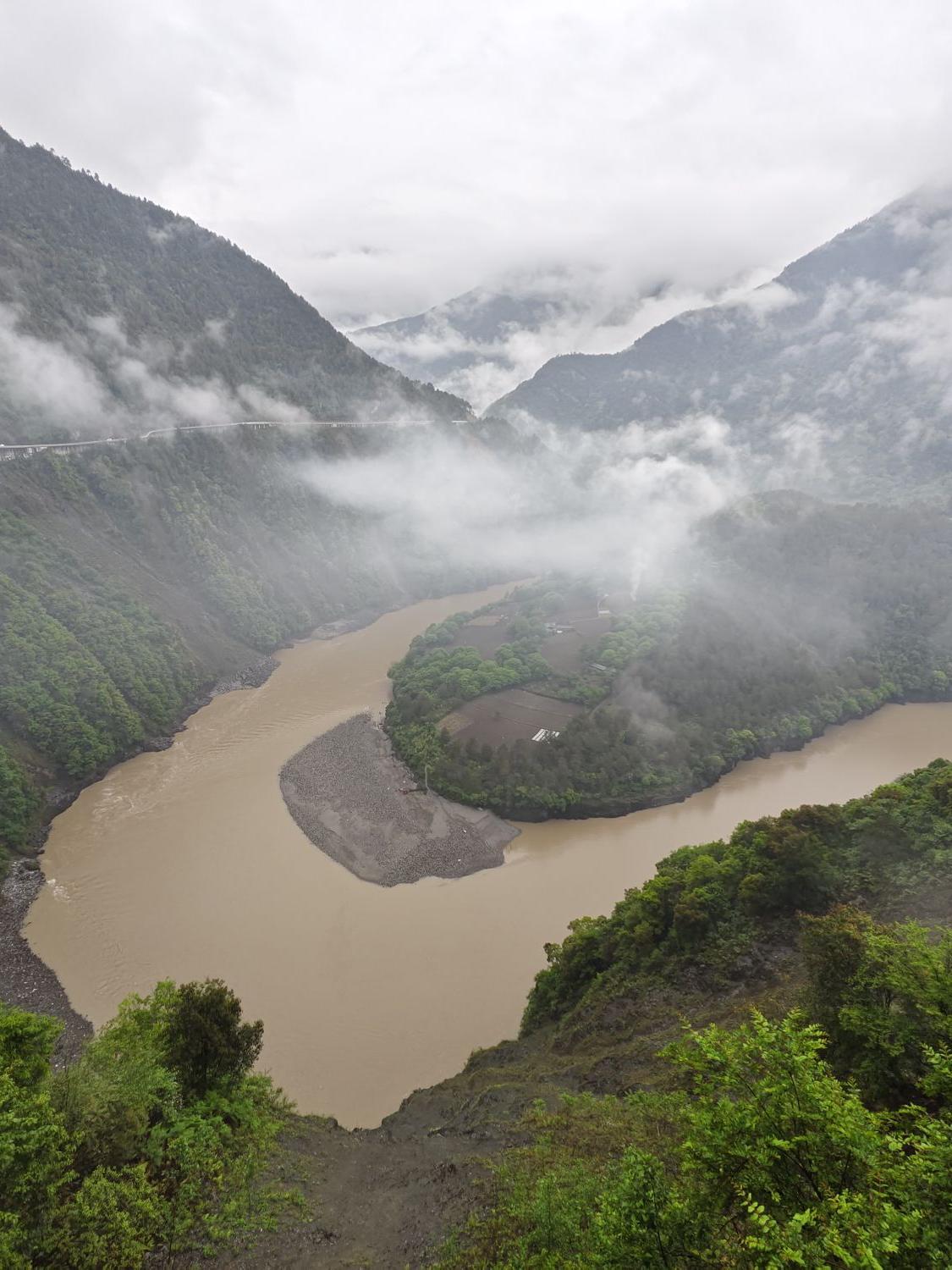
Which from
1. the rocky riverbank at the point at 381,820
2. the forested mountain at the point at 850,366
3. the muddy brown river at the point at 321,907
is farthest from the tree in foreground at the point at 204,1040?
the forested mountain at the point at 850,366

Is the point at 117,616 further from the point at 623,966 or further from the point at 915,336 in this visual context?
the point at 915,336

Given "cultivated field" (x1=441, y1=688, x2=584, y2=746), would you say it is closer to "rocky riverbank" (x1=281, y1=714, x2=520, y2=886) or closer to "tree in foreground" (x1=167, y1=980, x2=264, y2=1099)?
"rocky riverbank" (x1=281, y1=714, x2=520, y2=886)

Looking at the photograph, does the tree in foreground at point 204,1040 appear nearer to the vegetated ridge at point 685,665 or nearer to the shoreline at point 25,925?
the shoreline at point 25,925

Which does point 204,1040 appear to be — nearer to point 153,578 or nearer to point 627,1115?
point 627,1115

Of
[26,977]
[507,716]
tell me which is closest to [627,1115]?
[26,977]

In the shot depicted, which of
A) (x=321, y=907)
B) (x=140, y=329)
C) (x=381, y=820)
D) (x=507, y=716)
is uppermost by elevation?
(x=140, y=329)

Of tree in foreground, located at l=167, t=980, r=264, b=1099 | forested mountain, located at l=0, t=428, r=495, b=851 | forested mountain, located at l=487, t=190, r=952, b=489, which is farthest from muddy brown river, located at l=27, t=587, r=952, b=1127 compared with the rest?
forested mountain, located at l=487, t=190, r=952, b=489

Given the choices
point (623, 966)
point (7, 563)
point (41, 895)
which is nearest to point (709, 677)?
point (623, 966)
